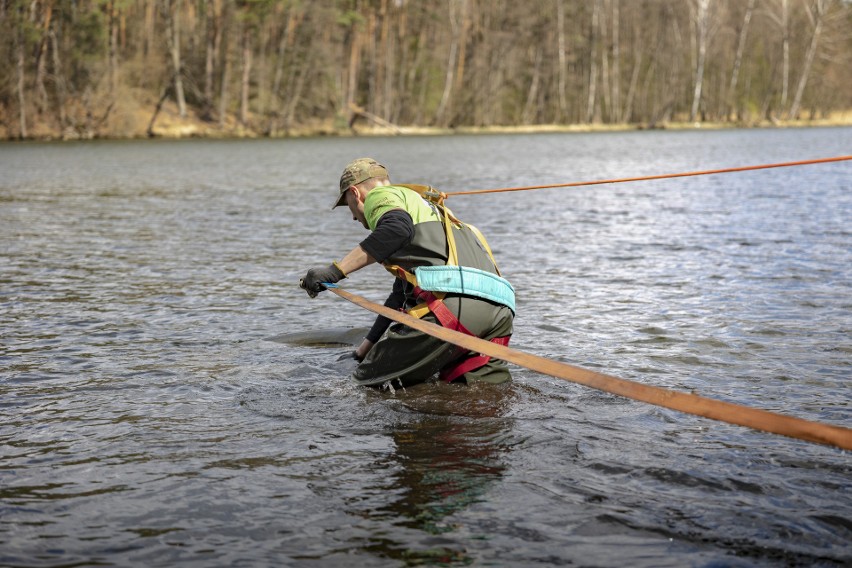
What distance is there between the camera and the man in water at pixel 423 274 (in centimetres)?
637

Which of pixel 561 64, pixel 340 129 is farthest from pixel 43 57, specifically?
pixel 561 64

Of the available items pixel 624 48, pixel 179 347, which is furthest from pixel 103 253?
pixel 624 48

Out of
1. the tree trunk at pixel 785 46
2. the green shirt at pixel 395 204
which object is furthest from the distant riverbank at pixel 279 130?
the green shirt at pixel 395 204

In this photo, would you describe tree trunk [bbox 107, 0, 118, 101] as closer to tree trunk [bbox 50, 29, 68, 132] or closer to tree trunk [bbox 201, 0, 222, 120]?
tree trunk [bbox 50, 29, 68, 132]

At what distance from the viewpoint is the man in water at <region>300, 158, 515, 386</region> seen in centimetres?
637

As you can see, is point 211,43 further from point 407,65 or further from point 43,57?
point 407,65

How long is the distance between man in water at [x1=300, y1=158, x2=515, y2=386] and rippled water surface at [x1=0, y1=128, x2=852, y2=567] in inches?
11.7

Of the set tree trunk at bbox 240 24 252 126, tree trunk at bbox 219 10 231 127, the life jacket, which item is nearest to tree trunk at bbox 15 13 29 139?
tree trunk at bbox 219 10 231 127

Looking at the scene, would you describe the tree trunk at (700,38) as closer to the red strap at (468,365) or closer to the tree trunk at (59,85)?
the tree trunk at (59,85)

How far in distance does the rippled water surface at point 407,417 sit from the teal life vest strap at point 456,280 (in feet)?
2.76

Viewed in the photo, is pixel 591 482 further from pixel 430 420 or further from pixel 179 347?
pixel 179 347

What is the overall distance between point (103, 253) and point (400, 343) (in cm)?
1027

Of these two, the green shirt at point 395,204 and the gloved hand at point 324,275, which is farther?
the gloved hand at point 324,275

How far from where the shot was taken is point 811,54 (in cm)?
9088
